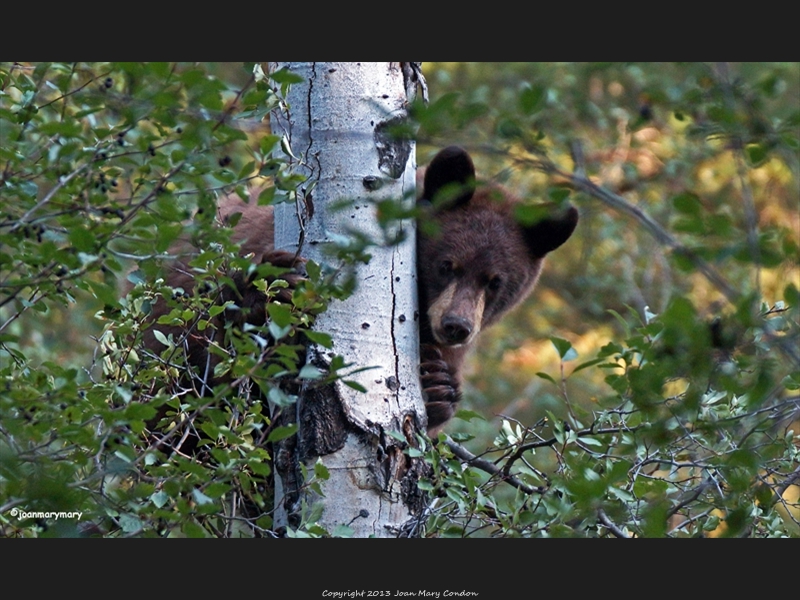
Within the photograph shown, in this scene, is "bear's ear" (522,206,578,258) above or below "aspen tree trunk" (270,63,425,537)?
above

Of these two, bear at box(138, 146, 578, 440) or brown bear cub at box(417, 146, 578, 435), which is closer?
bear at box(138, 146, 578, 440)

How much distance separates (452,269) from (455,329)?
0.50 metres

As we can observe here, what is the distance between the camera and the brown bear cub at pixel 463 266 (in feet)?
16.5

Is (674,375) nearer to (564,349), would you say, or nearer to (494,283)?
(564,349)

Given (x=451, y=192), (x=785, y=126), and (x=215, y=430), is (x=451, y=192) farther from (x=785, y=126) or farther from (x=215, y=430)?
(x=215, y=430)

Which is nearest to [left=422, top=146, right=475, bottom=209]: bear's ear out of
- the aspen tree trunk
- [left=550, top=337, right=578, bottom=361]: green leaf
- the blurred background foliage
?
the aspen tree trunk

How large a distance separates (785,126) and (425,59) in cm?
184

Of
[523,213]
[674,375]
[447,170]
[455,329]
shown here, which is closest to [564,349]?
[674,375]

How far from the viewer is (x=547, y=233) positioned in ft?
19.5

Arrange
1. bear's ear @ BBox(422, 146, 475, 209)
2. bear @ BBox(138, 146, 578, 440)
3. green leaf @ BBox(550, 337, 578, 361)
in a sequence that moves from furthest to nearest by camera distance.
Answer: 1. bear's ear @ BBox(422, 146, 475, 209)
2. bear @ BBox(138, 146, 578, 440)
3. green leaf @ BBox(550, 337, 578, 361)

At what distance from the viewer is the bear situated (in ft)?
16.0

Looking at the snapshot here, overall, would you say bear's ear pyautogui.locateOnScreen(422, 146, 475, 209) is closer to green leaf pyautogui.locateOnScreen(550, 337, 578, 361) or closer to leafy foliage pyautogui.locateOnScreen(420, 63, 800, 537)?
leafy foliage pyautogui.locateOnScreen(420, 63, 800, 537)
